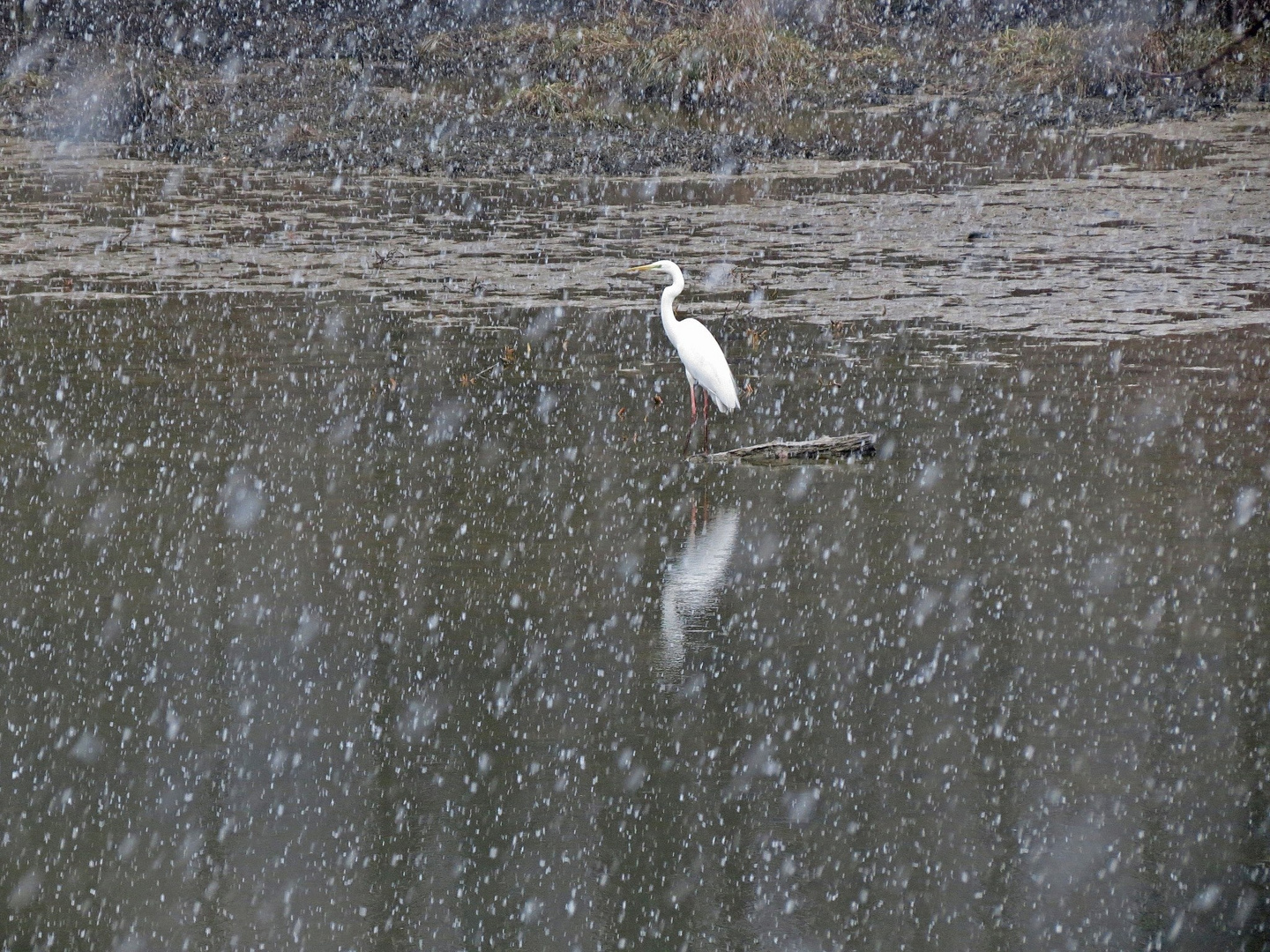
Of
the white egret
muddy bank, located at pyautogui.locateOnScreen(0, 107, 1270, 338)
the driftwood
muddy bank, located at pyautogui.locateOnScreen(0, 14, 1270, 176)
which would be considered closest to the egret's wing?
the white egret

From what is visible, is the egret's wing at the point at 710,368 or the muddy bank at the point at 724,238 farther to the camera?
the muddy bank at the point at 724,238

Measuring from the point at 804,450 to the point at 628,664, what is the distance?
3.15 metres

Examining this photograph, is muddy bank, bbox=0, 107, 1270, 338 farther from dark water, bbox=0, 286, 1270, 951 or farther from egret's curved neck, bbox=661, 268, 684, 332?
dark water, bbox=0, 286, 1270, 951

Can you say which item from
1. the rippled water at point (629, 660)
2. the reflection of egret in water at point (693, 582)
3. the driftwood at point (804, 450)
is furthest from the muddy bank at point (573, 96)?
the reflection of egret in water at point (693, 582)

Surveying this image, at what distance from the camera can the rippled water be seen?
16.4ft

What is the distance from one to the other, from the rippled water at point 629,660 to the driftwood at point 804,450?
13 cm

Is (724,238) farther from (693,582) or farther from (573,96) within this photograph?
(573,96)

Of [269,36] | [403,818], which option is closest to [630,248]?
[403,818]

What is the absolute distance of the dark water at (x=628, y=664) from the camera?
4.98 meters

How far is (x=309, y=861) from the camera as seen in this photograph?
17.0 feet

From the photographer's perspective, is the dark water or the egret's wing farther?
the egret's wing

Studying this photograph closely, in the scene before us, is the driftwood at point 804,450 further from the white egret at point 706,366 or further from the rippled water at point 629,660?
the white egret at point 706,366

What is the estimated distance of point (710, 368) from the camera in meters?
9.95

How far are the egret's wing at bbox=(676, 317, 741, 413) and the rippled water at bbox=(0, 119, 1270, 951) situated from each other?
0.49 m
